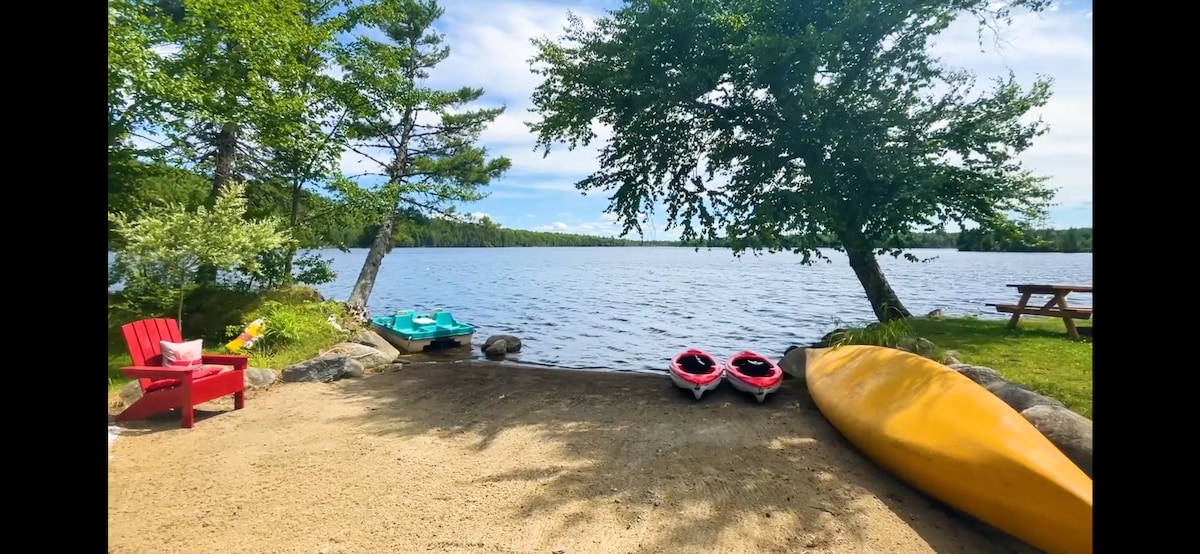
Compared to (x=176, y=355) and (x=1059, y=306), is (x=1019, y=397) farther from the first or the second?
(x=176, y=355)

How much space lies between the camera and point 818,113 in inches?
353

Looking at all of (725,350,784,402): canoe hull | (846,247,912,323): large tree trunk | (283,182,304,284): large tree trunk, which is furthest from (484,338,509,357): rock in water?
(846,247,912,323): large tree trunk

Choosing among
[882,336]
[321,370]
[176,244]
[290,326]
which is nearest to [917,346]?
[882,336]

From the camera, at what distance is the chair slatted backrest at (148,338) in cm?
616

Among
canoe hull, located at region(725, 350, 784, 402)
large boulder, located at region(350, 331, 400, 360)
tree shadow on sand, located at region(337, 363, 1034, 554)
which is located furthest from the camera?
large boulder, located at region(350, 331, 400, 360)

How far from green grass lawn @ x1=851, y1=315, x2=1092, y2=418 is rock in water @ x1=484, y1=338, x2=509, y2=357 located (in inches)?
353

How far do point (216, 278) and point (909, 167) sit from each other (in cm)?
1483

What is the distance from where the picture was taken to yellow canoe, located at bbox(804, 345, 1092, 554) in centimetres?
346

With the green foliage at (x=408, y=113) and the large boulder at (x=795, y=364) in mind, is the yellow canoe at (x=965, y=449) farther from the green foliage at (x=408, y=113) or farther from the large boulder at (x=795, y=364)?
the green foliage at (x=408, y=113)

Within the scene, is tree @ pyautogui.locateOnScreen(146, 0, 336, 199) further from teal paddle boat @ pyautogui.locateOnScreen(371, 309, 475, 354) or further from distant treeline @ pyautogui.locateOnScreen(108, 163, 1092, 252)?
teal paddle boat @ pyautogui.locateOnScreen(371, 309, 475, 354)

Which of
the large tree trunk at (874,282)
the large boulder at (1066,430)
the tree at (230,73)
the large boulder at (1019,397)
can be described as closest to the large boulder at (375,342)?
the tree at (230,73)

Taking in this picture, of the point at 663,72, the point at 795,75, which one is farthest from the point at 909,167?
the point at 663,72

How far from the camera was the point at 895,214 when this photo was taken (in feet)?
28.5

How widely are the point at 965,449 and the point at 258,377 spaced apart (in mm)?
8702
